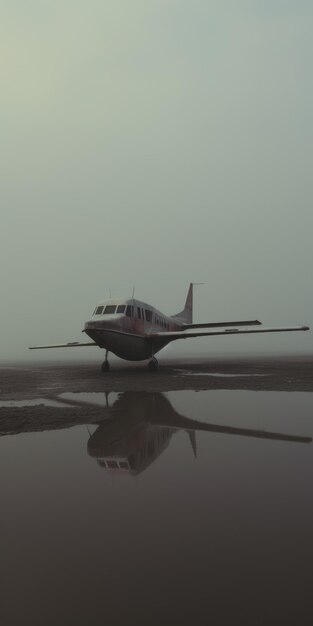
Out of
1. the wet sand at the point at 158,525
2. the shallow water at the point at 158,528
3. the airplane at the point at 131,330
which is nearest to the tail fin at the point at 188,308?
the airplane at the point at 131,330

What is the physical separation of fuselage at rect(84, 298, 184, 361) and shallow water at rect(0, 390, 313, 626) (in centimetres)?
1392

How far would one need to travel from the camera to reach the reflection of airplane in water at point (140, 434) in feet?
15.2

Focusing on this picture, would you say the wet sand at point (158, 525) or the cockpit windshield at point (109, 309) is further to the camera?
the cockpit windshield at point (109, 309)

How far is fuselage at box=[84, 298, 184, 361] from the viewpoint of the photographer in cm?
1977

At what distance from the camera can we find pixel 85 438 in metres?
5.84

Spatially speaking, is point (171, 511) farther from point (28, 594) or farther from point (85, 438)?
point (85, 438)

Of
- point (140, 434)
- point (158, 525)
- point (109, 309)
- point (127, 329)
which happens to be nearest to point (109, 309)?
point (109, 309)

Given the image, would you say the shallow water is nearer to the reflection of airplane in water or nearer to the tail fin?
the reflection of airplane in water

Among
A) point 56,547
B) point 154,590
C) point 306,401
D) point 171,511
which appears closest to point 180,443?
point 171,511

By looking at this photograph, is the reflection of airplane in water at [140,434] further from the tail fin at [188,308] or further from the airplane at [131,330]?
the tail fin at [188,308]

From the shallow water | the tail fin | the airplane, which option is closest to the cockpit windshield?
the airplane

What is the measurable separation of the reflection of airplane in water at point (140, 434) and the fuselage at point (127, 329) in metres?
11.2

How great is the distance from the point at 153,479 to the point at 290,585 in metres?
1.99

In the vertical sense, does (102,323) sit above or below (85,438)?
above
